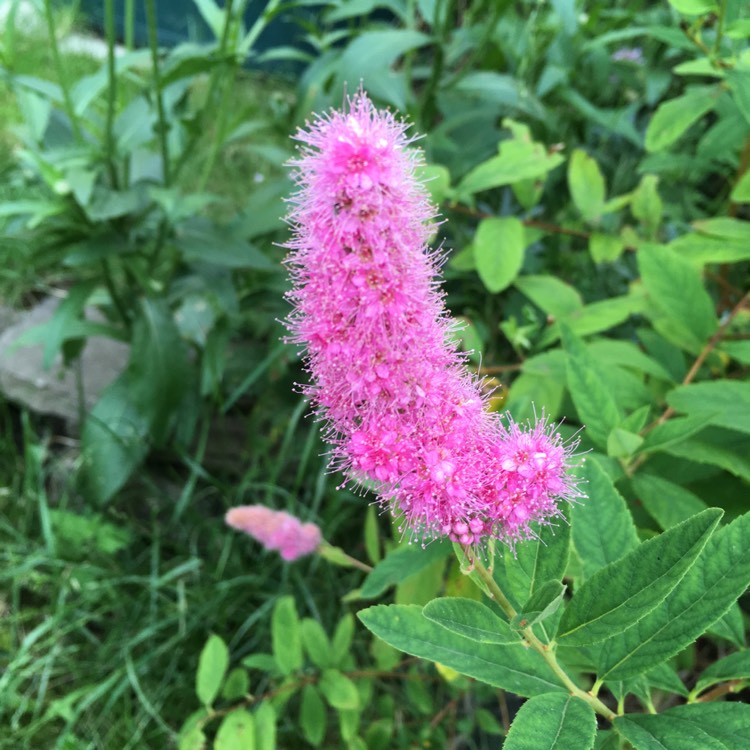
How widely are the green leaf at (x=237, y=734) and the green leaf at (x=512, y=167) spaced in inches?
40.4

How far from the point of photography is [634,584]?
567 mm

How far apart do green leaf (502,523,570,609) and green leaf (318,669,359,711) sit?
629 millimetres

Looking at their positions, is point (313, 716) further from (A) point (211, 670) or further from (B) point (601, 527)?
(B) point (601, 527)

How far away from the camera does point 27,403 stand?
2240 millimetres

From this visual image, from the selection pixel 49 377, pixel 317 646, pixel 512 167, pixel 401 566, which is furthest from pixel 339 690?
pixel 49 377

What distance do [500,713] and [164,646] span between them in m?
0.80

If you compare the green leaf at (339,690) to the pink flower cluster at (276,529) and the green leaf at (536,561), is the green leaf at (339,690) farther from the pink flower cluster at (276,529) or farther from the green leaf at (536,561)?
the green leaf at (536,561)

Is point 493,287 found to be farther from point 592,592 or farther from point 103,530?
point 103,530

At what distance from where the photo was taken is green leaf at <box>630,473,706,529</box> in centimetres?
91

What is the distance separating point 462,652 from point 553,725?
0.37 ft

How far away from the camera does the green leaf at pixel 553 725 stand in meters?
0.56

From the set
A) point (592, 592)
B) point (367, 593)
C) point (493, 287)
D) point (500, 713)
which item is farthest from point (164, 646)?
point (592, 592)

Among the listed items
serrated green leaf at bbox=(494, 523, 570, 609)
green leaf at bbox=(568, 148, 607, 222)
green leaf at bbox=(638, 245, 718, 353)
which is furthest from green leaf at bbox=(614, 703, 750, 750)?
green leaf at bbox=(568, 148, 607, 222)

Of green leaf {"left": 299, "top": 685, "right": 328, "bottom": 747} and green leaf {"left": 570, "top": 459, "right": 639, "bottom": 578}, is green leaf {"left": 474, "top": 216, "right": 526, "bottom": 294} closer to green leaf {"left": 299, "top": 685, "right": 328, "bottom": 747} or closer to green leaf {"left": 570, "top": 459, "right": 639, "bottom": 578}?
green leaf {"left": 570, "top": 459, "right": 639, "bottom": 578}
